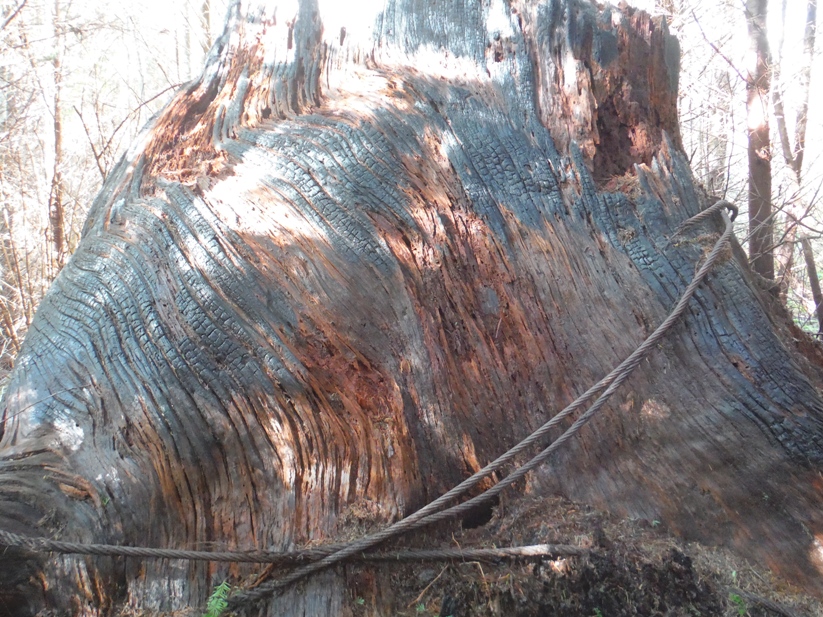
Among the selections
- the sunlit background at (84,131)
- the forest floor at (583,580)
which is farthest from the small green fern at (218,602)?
the sunlit background at (84,131)

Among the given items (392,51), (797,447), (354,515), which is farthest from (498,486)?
(392,51)

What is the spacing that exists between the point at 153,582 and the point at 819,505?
243 centimetres

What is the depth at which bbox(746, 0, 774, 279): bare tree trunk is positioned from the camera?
14.8ft

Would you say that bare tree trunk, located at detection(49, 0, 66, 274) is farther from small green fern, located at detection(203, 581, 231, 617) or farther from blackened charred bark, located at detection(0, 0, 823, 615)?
small green fern, located at detection(203, 581, 231, 617)

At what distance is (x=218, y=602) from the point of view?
173cm

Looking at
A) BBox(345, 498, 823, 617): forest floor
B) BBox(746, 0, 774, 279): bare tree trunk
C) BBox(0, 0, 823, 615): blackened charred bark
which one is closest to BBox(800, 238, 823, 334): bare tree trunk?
BBox(746, 0, 774, 279): bare tree trunk

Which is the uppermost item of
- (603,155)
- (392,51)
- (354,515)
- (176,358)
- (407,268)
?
(392,51)

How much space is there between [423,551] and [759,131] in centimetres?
470

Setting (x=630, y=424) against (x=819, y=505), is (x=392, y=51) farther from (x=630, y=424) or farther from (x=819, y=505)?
(x=819, y=505)

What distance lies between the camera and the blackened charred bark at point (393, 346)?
6.37 ft

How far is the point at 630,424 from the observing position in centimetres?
206

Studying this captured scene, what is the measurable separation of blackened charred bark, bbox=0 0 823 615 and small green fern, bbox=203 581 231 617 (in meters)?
0.10

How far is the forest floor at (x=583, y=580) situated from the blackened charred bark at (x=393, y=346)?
106 millimetres

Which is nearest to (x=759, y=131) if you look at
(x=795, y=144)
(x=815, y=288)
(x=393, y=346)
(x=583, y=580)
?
(x=795, y=144)
